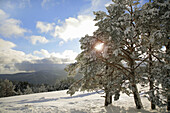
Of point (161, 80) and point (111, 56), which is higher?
point (111, 56)

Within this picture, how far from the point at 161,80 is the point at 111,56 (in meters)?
3.41

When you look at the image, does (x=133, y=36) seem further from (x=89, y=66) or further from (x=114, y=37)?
(x=89, y=66)

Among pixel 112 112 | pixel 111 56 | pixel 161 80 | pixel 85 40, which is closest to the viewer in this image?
pixel 161 80

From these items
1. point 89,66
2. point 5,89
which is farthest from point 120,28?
point 5,89

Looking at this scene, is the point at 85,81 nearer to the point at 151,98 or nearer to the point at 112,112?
the point at 112,112

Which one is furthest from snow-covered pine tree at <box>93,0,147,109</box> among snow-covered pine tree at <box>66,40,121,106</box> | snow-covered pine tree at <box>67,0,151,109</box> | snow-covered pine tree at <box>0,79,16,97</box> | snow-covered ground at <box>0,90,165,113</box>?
snow-covered pine tree at <box>0,79,16,97</box>

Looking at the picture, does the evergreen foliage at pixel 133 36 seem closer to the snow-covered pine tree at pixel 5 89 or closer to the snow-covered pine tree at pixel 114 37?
the snow-covered pine tree at pixel 114 37

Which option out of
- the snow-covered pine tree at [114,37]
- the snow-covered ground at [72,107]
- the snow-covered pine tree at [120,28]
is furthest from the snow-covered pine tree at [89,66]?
the snow-covered ground at [72,107]

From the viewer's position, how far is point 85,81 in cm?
866

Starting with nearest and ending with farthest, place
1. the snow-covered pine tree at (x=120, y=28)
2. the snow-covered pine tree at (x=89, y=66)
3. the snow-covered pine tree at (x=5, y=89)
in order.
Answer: the snow-covered pine tree at (x=120, y=28)
the snow-covered pine tree at (x=89, y=66)
the snow-covered pine tree at (x=5, y=89)

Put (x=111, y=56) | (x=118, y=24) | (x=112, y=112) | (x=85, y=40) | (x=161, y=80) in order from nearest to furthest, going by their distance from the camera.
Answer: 1. (x=118, y=24)
2. (x=161, y=80)
3. (x=85, y=40)
4. (x=111, y=56)
5. (x=112, y=112)

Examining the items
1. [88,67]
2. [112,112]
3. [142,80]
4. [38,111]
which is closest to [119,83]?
[142,80]

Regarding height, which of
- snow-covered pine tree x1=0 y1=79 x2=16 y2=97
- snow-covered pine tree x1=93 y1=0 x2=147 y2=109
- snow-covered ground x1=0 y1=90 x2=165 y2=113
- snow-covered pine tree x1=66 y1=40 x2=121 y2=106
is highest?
snow-covered pine tree x1=93 y1=0 x2=147 y2=109

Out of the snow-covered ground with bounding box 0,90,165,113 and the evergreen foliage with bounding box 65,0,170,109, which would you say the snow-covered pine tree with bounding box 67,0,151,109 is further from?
the snow-covered ground with bounding box 0,90,165,113
